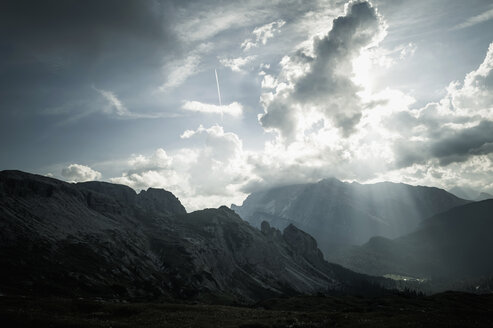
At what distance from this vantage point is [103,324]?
31.6m

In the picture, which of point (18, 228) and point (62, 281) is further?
point (18, 228)

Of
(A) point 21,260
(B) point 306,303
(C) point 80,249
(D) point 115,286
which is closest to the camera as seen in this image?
(B) point 306,303

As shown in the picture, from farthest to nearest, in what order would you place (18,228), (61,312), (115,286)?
1. (18,228)
2. (115,286)
3. (61,312)

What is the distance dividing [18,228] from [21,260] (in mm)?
43020

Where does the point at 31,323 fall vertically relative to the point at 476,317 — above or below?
above

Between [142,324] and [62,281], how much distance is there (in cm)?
12581

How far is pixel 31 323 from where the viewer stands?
30.0 metres

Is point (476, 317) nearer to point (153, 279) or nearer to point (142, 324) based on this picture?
point (142, 324)

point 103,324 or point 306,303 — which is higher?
point 103,324

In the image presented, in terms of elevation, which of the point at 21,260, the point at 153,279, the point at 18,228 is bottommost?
the point at 153,279

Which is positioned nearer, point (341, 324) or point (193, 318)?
point (341, 324)

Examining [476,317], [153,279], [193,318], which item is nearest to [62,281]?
[153,279]

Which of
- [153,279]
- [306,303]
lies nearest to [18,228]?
[153,279]

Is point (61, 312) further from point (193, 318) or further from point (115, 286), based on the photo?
point (115, 286)
